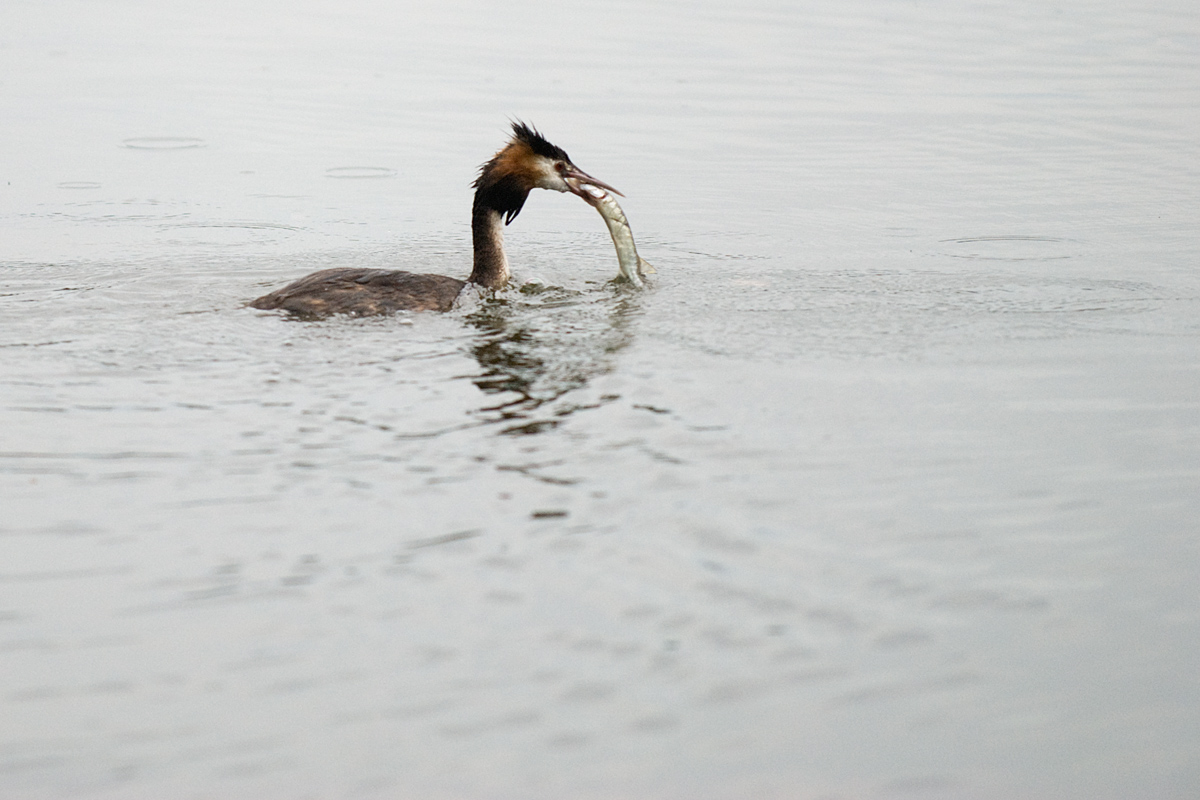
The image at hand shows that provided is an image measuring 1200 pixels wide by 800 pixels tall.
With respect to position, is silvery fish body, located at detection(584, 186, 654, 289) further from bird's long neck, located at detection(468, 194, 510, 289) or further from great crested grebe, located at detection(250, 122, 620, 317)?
bird's long neck, located at detection(468, 194, 510, 289)

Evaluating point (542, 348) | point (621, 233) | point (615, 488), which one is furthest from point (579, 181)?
point (615, 488)

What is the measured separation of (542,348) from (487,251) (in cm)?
168

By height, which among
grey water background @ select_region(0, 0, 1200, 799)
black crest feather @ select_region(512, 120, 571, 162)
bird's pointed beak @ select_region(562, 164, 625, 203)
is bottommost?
grey water background @ select_region(0, 0, 1200, 799)

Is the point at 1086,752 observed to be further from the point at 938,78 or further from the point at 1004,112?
the point at 938,78

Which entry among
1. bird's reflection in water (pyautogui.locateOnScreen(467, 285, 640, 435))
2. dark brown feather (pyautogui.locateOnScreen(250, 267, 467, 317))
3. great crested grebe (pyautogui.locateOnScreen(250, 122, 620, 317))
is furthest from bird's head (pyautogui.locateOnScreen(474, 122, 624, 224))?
dark brown feather (pyautogui.locateOnScreen(250, 267, 467, 317))

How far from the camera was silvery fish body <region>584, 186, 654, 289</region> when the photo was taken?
9.26m

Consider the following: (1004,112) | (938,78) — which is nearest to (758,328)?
(1004,112)

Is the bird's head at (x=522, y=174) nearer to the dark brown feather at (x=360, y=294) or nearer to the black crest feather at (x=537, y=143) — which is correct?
the black crest feather at (x=537, y=143)

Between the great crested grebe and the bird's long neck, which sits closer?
the great crested grebe

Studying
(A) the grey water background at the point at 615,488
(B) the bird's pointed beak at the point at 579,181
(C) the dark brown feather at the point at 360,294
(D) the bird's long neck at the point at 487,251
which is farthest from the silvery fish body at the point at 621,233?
(C) the dark brown feather at the point at 360,294

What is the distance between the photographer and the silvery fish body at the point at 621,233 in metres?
9.26

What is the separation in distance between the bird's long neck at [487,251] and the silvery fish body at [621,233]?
682 millimetres

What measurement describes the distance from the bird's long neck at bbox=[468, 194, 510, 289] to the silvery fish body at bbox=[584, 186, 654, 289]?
0.68 meters

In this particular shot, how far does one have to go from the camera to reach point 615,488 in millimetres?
5508
